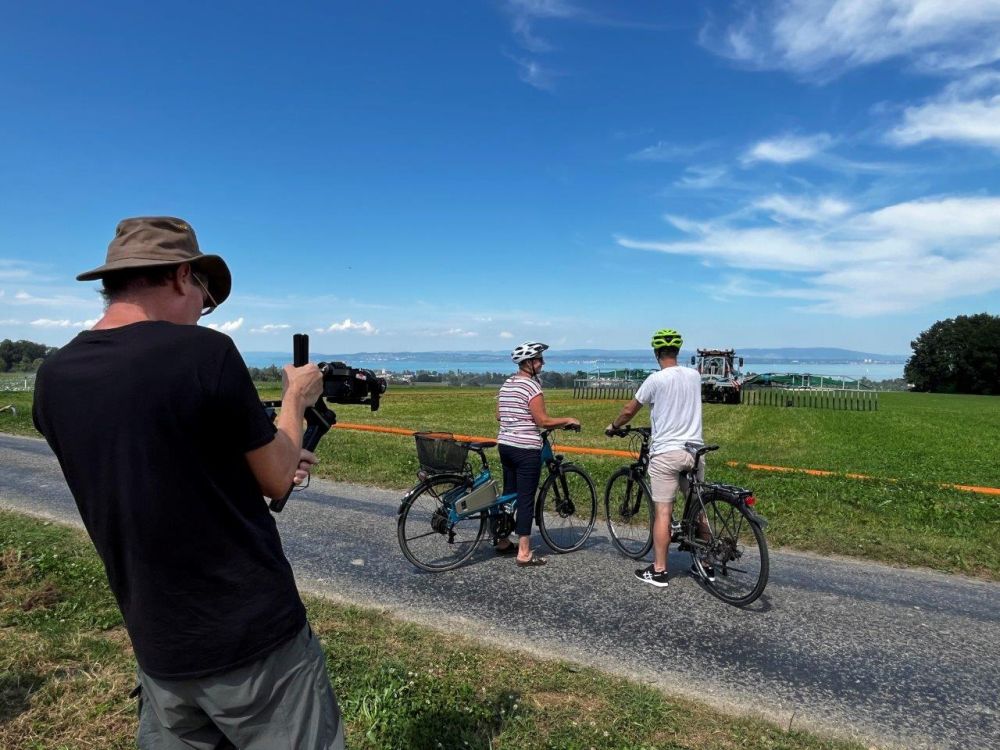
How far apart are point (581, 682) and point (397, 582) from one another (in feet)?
7.94

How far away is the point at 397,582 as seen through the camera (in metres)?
5.89

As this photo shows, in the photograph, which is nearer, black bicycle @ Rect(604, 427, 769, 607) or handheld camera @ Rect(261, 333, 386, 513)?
handheld camera @ Rect(261, 333, 386, 513)

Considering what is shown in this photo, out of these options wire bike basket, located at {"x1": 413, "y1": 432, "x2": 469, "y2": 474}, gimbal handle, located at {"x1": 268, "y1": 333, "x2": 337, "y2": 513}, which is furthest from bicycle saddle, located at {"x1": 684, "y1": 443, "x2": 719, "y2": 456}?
gimbal handle, located at {"x1": 268, "y1": 333, "x2": 337, "y2": 513}

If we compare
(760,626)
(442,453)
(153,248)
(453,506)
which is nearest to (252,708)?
(153,248)

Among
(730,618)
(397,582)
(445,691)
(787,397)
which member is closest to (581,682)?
(445,691)

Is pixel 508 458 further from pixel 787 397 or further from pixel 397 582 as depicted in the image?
pixel 787 397

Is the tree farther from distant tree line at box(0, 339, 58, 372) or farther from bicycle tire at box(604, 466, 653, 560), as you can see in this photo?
distant tree line at box(0, 339, 58, 372)

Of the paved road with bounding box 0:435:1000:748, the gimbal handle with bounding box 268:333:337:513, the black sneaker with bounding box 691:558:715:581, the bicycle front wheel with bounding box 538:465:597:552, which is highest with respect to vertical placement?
the gimbal handle with bounding box 268:333:337:513

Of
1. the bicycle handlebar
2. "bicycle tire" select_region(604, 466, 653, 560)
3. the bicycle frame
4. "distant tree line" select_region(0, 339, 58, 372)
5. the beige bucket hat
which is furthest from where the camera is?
"distant tree line" select_region(0, 339, 58, 372)

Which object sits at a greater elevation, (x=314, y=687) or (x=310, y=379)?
Result: (x=310, y=379)

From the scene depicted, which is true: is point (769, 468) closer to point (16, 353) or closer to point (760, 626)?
point (760, 626)

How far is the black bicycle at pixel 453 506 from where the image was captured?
20.8 feet

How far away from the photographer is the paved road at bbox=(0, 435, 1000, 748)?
152 inches

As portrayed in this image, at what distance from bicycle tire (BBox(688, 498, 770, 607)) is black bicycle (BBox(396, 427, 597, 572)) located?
149 cm
